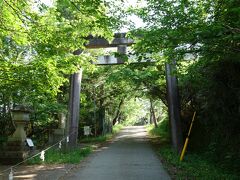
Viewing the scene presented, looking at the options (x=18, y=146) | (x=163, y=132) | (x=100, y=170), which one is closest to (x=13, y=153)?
(x=18, y=146)

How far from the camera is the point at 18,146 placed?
13133mm

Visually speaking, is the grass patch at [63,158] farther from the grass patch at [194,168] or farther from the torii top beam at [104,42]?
the torii top beam at [104,42]

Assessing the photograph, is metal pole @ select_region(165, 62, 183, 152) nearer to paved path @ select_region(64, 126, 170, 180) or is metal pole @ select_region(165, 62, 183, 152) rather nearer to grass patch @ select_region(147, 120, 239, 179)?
grass patch @ select_region(147, 120, 239, 179)

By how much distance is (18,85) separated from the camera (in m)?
9.91

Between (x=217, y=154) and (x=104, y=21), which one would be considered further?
(x=217, y=154)

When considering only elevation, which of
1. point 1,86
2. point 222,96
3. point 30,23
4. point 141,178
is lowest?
point 141,178

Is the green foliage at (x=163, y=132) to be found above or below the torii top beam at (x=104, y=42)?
below

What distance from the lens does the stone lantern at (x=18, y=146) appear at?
12.8 meters

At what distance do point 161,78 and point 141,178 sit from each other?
1037 cm

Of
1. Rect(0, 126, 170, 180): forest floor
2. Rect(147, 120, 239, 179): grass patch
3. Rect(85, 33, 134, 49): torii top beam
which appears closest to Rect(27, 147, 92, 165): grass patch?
Rect(0, 126, 170, 180): forest floor

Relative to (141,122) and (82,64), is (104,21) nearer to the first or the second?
(82,64)

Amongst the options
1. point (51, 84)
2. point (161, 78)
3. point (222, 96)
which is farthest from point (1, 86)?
point (161, 78)

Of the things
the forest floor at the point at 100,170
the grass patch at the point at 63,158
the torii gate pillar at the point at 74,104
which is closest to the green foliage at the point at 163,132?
the torii gate pillar at the point at 74,104

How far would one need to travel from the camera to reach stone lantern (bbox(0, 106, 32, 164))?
42.1 ft
